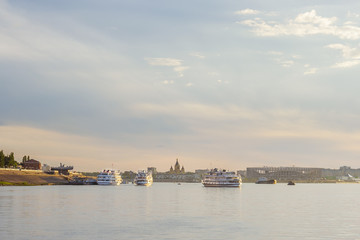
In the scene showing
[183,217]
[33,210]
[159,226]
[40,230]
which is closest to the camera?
[40,230]

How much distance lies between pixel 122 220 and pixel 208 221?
11.8 m

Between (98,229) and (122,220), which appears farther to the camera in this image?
(122,220)

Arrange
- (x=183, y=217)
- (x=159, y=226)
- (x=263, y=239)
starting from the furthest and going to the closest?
(x=183, y=217)
(x=159, y=226)
(x=263, y=239)

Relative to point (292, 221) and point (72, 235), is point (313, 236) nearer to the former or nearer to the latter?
point (292, 221)

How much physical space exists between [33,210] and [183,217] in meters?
25.6

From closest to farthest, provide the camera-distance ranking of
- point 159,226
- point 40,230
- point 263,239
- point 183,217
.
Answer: point 263,239 → point 40,230 → point 159,226 → point 183,217

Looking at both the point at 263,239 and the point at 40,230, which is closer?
the point at 263,239

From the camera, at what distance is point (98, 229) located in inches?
2264

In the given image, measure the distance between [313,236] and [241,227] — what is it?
33.9 feet

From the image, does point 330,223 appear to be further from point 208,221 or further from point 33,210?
point 33,210

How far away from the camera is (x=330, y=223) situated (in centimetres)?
6738

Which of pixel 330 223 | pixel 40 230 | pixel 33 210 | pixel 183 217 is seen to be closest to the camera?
pixel 40 230

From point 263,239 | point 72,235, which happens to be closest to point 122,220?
point 72,235

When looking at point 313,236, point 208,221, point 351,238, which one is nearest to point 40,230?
point 208,221
